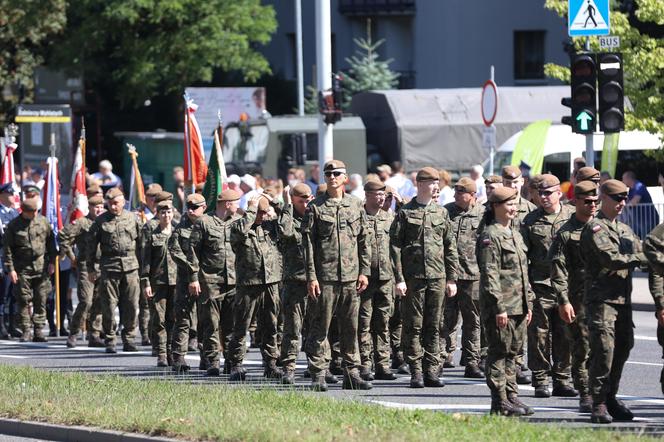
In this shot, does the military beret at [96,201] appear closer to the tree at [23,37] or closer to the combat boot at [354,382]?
the combat boot at [354,382]

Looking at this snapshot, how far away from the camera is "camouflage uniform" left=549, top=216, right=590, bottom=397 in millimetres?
12039

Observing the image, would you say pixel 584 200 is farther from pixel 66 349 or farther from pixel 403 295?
pixel 66 349

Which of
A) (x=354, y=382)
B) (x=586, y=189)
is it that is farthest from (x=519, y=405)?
(x=354, y=382)

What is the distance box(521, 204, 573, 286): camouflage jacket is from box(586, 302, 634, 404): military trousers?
6.19 ft

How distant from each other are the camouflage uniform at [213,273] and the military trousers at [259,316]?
0.40m

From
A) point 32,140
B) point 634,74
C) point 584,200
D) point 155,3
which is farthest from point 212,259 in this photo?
point 155,3

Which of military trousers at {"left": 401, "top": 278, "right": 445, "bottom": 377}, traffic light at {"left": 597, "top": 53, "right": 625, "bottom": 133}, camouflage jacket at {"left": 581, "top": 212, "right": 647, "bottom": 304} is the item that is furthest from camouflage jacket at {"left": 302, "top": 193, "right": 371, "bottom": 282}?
traffic light at {"left": 597, "top": 53, "right": 625, "bottom": 133}

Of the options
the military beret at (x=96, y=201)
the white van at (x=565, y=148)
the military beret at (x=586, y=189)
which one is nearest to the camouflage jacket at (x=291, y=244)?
the military beret at (x=586, y=189)

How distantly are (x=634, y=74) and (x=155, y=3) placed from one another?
1991 centimetres

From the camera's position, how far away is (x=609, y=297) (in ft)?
37.3

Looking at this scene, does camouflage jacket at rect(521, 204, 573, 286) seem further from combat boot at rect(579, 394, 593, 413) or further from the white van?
the white van

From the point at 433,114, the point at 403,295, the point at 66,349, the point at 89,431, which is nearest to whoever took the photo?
the point at 89,431

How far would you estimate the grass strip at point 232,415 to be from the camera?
1015 cm

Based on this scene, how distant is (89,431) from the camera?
435 inches
